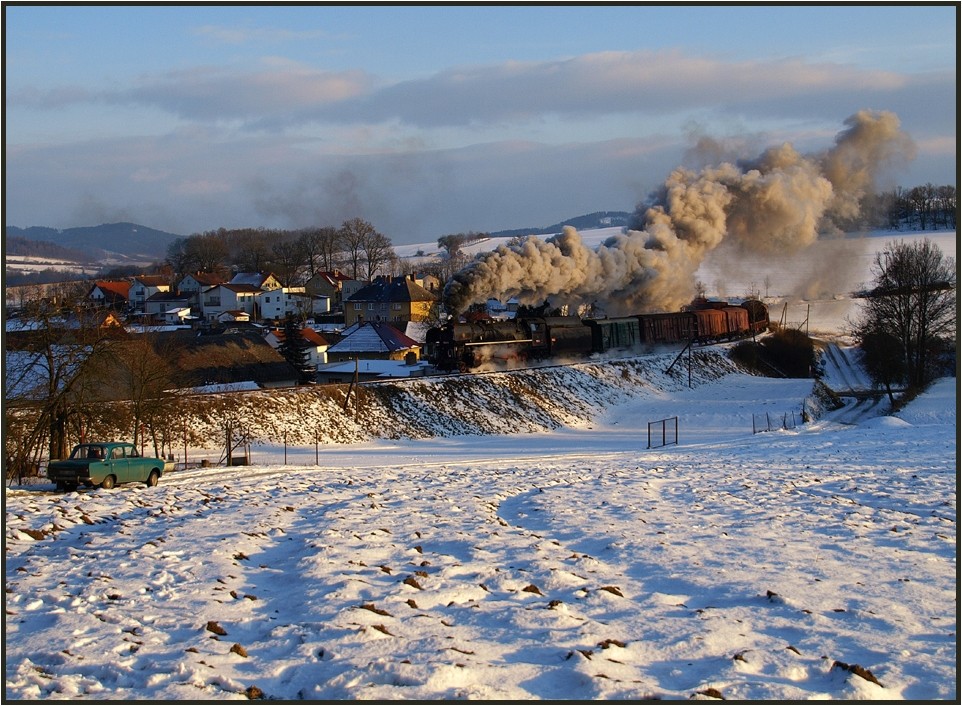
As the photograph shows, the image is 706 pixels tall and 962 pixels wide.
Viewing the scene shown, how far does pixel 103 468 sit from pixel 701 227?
2002 inches

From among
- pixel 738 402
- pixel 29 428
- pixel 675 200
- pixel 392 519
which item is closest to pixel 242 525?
pixel 392 519

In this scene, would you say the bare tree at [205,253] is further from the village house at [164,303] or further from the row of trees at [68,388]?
the row of trees at [68,388]

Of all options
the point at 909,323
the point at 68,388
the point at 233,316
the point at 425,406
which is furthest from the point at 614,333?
the point at 233,316

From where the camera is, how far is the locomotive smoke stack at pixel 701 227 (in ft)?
186

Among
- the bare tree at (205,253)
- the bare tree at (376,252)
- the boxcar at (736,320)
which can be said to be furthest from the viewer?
the bare tree at (205,253)

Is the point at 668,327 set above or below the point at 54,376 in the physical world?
above

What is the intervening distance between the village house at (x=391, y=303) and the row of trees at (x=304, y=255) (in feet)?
149

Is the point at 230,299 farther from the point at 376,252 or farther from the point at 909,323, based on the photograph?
the point at 909,323

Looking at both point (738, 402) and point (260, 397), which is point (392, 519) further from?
point (738, 402)

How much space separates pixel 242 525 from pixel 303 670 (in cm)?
739

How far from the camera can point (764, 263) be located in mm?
79625

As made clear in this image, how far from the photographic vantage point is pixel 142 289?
13100 centimetres

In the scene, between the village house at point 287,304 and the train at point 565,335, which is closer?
the train at point 565,335

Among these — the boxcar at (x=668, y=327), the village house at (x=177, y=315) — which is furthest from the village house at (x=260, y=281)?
the boxcar at (x=668, y=327)
